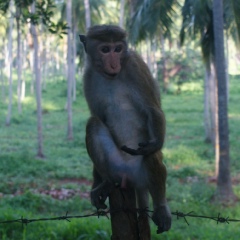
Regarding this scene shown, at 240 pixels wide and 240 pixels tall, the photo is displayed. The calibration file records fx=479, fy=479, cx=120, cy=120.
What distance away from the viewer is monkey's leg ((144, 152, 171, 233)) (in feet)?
10.6

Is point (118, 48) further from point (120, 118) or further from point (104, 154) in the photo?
point (104, 154)

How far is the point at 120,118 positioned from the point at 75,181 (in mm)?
8316

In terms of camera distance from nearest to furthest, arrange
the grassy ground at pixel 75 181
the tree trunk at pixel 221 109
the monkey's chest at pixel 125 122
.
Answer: the monkey's chest at pixel 125 122 < the grassy ground at pixel 75 181 < the tree trunk at pixel 221 109

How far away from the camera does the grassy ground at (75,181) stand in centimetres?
660

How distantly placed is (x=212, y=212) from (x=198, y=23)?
4.92 metres

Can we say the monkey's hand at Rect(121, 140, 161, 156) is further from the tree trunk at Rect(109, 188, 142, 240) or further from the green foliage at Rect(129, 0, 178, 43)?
the green foliage at Rect(129, 0, 178, 43)

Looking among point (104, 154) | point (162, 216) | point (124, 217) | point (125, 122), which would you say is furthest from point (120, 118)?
point (124, 217)

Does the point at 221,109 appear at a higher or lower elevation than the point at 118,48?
lower

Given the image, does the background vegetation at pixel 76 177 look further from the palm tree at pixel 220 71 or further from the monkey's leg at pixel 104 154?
the monkey's leg at pixel 104 154

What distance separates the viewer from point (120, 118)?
3.62m

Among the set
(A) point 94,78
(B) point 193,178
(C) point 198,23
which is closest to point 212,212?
(B) point 193,178

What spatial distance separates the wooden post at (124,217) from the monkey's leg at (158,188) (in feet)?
1.27

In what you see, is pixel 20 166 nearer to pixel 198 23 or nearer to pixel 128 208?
pixel 198 23

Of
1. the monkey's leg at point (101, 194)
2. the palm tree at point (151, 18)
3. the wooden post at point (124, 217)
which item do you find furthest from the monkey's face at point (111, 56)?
the palm tree at point (151, 18)
